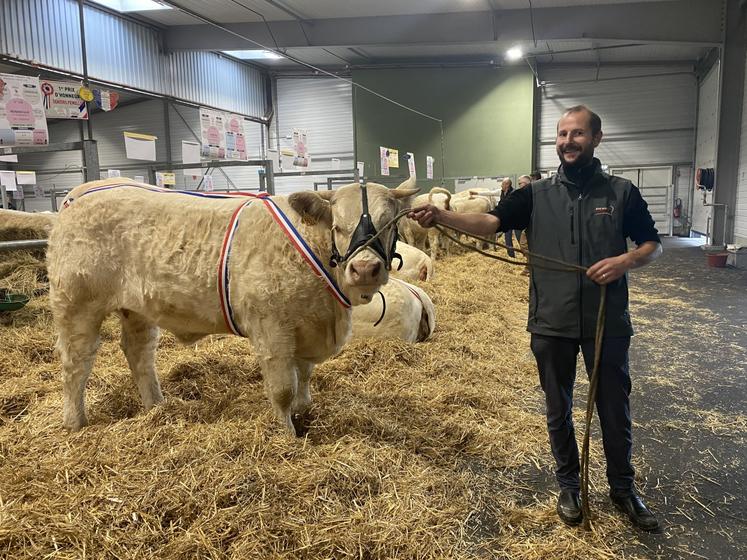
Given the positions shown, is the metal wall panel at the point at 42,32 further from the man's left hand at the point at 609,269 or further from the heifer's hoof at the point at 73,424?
the man's left hand at the point at 609,269

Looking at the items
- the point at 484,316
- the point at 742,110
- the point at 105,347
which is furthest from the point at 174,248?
the point at 742,110

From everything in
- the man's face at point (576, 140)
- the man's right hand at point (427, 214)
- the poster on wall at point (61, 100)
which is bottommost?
the man's right hand at point (427, 214)

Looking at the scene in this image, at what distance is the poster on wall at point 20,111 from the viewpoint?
4.73 meters

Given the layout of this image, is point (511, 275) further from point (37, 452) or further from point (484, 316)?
point (37, 452)

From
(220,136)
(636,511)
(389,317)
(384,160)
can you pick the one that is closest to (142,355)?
(389,317)

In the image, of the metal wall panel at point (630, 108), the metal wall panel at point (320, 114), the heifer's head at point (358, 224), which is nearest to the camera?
the heifer's head at point (358, 224)

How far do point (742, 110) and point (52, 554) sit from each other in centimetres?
1379

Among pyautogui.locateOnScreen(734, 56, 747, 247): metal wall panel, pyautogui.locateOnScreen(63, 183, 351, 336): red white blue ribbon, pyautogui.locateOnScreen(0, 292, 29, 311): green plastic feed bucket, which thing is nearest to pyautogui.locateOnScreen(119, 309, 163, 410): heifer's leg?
pyautogui.locateOnScreen(63, 183, 351, 336): red white blue ribbon

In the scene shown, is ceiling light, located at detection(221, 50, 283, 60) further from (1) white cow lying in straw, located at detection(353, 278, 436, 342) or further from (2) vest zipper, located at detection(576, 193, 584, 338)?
(2) vest zipper, located at detection(576, 193, 584, 338)

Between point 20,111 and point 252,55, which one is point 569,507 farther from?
point 252,55

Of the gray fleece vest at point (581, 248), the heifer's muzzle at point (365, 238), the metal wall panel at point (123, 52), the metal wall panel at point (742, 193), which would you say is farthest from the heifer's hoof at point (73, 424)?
the metal wall panel at point (742, 193)

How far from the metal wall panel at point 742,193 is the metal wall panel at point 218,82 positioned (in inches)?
534

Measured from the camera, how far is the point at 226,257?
9.18 feet

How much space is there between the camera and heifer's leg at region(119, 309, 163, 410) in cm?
332
